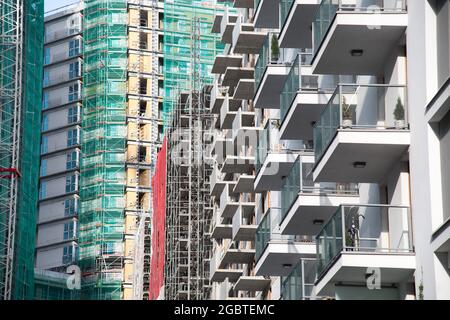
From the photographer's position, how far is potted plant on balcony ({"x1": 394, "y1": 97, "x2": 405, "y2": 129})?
21.0m

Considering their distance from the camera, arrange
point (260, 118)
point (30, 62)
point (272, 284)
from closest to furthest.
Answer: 1. point (272, 284)
2. point (260, 118)
3. point (30, 62)

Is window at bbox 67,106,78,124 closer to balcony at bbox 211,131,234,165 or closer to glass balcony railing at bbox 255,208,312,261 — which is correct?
balcony at bbox 211,131,234,165

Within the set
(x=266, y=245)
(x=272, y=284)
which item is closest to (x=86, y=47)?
(x=272, y=284)

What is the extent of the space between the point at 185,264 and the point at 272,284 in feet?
90.7

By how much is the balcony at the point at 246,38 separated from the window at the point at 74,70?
53.0 meters

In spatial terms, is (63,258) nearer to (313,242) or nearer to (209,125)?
(209,125)

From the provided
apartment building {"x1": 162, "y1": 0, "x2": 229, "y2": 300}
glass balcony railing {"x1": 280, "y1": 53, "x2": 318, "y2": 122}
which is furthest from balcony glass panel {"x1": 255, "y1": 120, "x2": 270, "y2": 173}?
apartment building {"x1": 162, "y1": 0, "x2": 229, "y2": 300}

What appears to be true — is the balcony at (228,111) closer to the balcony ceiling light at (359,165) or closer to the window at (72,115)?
the balcony ceiling light at (359,165)

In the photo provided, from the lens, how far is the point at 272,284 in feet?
136

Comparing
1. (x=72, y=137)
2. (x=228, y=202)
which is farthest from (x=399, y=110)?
(x=72, y=137)

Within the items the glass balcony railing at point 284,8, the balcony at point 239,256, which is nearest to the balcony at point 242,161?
the balcony at point 239,256

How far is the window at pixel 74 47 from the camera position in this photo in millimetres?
100625

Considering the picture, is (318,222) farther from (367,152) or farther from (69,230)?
(69,230)

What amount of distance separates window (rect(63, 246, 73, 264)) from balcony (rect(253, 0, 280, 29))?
58620 millimetres
